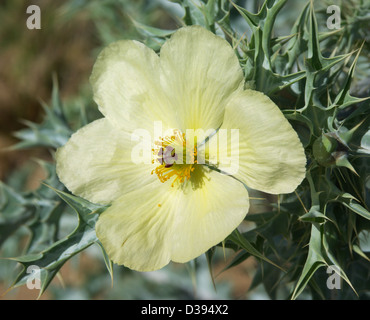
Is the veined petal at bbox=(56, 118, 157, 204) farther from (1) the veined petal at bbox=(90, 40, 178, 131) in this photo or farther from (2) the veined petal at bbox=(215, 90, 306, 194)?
(2) the veined petal at bbox=(215, 90, 306, 194)

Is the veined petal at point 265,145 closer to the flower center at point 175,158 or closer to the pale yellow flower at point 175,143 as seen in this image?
the pale yellow flower at point 175,143

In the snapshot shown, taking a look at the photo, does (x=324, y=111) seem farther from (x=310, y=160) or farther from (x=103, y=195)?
(x=103, y=195)

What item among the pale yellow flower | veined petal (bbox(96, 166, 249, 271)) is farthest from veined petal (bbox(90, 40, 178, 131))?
veined petal (bbox(96, 166, 249, 271))

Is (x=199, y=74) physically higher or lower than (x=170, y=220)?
higher

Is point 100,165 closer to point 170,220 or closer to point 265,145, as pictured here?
point 170,220

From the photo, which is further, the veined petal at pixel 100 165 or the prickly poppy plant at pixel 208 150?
the veined petal at pixel 100 165

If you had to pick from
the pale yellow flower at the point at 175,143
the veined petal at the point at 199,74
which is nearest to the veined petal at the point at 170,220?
the pale yellow flower at the point at 175,143

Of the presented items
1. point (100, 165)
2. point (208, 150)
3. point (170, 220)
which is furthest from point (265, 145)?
point (100, 165)

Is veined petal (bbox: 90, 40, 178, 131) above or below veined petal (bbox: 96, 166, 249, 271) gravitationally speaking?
above
